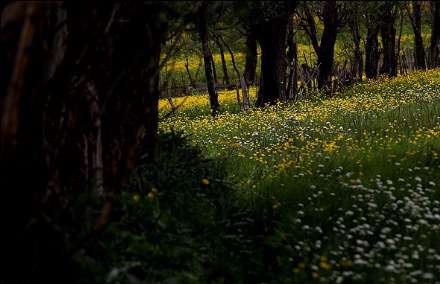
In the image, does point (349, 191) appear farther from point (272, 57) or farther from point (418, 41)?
point (418, 41)

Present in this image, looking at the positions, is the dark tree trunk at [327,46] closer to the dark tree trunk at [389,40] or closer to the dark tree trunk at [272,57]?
the dark tree trunk at [389,40]

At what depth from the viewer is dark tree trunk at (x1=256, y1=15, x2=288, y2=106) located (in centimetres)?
2308

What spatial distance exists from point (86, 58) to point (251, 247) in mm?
2944

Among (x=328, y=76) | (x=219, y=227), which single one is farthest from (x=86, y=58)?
(x=328, y=76)

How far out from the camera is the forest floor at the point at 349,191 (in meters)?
6.58

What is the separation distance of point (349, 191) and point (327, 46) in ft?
74.0

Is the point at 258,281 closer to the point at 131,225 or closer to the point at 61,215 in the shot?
the point at 131,225

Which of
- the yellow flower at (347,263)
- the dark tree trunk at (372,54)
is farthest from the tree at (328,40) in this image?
the yellow flower at (347,263)

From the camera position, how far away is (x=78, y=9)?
5.92m

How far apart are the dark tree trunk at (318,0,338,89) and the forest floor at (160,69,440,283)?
618 inches

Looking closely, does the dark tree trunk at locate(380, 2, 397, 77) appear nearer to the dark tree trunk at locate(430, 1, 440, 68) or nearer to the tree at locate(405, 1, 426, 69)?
the tree at locate(405, 1, 426, 69)

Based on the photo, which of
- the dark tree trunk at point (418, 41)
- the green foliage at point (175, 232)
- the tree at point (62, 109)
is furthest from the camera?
the dark tree trunk at point (418, 41)

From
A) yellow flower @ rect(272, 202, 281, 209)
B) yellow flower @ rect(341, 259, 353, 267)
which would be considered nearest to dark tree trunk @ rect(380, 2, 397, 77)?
yellow flower @ rect(272, 202, 281, 209)

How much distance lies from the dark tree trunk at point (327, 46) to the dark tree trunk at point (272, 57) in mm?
5078
